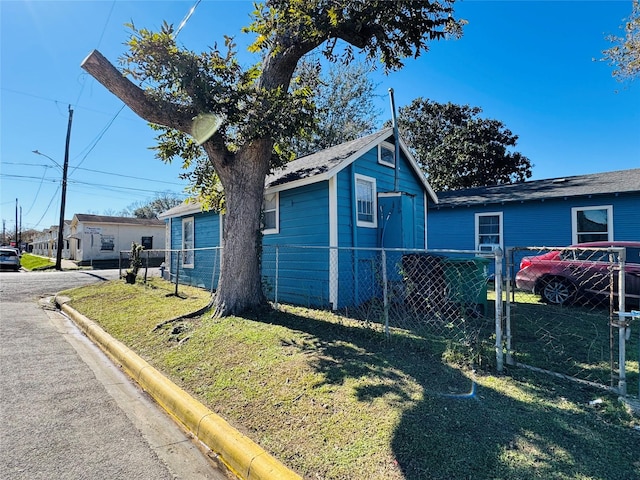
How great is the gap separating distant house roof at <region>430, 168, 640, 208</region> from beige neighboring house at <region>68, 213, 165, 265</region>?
25877 millimetres

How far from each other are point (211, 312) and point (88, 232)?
32189mm

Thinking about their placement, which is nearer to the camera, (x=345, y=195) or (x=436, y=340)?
(x=436, y=340)

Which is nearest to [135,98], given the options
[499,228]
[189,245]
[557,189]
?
[189,245]

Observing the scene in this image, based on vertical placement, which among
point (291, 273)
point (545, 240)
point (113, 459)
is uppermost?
point (545, 240)

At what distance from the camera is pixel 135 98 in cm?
620

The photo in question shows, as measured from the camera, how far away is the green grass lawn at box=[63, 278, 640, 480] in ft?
7.86

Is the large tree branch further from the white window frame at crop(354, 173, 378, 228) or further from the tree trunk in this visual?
the white window frame at crop(354, 173, 378, 228)

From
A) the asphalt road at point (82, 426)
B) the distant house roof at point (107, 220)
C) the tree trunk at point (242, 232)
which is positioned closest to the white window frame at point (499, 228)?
the tree trunk at point (242, 232)

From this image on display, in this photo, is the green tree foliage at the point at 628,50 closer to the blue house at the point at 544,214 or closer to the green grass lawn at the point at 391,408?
the blue house at the point at 544,214

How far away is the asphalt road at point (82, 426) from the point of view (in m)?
2.70

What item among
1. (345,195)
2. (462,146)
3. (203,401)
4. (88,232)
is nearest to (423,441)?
(203,401)

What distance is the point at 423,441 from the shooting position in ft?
8.55

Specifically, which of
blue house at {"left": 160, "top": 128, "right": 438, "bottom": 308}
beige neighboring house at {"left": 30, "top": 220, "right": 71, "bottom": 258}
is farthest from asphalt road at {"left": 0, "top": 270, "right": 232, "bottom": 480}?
beige neighboring house at {"left": 30, "top": 220, "right": 71, "bottom": 258}

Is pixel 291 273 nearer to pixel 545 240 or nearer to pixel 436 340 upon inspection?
pixel 436 340
